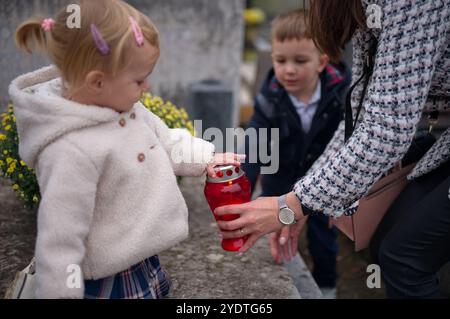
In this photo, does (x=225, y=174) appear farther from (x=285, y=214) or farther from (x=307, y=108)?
(x=307, y=108)

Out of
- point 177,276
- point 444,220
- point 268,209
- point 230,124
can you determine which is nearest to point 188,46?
point 230,124

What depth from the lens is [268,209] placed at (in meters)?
2.12

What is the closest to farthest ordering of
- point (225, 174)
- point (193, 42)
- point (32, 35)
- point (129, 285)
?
1. point (32, 35)
2. point (129, 285)
3. point (225, 174)
4. point (193, 42)

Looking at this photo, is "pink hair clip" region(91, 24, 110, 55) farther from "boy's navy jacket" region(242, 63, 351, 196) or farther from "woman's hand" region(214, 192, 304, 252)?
"boy's navy jacket" region(242, 63, 351, 196)

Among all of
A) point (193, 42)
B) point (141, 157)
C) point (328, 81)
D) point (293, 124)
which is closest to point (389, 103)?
point (141, 157)

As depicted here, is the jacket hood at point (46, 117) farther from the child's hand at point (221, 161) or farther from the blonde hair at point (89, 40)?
the child's hand at point (221, 161)

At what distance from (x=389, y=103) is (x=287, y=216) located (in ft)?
1.89

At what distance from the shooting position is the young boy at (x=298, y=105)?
323 centimetres

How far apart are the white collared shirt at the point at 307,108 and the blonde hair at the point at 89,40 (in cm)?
181

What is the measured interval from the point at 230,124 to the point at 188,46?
0.78m

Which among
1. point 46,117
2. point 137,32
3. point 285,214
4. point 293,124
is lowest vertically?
point 293,124

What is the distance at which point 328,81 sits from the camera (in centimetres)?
333
